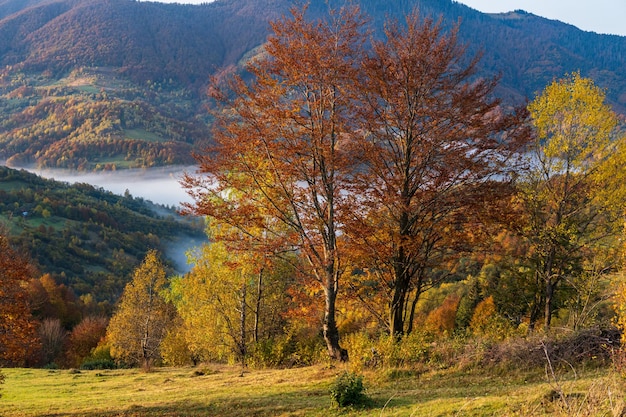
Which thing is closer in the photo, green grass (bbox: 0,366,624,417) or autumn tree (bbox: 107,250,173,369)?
green grass (bbox: 0,366,624,417)

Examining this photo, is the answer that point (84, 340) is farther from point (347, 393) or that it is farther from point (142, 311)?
point (347, 393)

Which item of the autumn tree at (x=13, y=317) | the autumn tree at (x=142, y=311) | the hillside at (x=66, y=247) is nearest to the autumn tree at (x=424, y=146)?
the autumn tree at (x=13, y=317)

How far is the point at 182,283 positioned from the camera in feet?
107

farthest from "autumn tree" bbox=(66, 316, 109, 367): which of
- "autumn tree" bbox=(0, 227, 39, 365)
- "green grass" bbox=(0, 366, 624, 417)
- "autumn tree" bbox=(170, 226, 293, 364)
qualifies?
"autumn tree" bbox=(0, 227, 39, 365)

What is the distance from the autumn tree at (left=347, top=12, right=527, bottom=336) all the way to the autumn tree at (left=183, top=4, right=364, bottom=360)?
0.94 metres

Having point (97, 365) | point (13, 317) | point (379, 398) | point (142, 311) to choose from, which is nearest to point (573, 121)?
point (379, 398)

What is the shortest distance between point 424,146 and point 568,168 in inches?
373

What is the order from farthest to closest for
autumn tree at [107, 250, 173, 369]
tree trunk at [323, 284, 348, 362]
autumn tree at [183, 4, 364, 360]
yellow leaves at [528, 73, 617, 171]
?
autumn tree at [107, 250, 173, 369] < yellow leaves at [528, 73, 617, 171] < tree trunk at [323, 284, 348, 362] < autumn tree at [183, 4, 364, 360]

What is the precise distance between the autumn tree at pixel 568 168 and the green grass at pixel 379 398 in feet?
32.5

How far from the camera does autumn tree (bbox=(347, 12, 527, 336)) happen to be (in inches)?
675

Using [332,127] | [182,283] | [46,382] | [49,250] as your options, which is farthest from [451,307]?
[49,250]

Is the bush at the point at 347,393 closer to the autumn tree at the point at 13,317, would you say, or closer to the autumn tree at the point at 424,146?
the autumn tree at the point at 424,146

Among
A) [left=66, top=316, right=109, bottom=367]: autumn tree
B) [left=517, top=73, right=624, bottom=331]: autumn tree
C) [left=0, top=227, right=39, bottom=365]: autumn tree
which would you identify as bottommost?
[left=66, top=316, right=109, bottom=367]: autumn tree

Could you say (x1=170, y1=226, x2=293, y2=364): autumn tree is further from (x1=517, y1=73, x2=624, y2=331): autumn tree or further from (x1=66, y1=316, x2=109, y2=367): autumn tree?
(x1=66, y1=316, x2=109, y2=367): autumn tree
